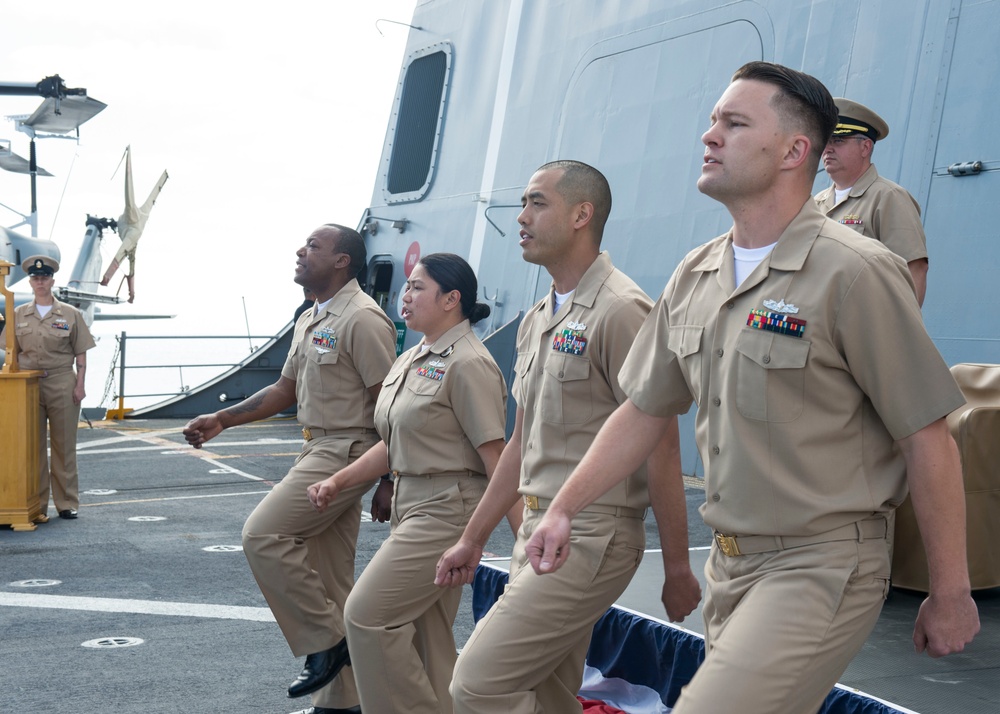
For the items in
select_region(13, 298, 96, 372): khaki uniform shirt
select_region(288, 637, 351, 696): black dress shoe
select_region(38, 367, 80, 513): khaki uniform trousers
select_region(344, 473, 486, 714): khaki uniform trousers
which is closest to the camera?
select_region(344, 473, 486, 714): khaki uniform trousers

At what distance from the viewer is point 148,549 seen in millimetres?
6762

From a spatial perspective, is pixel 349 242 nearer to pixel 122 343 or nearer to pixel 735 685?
pixel 735 685

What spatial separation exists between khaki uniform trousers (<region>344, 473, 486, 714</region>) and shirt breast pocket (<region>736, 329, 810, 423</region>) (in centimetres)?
159

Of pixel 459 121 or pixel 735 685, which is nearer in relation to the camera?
pixel 735 685

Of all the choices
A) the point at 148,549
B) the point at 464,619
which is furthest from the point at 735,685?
the point at 148,549

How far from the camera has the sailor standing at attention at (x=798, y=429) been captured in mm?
1883

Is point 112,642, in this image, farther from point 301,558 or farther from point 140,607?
point 301,558

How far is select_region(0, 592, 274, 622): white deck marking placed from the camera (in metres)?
5.26

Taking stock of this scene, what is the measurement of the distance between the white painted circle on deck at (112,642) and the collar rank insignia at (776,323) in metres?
3.70

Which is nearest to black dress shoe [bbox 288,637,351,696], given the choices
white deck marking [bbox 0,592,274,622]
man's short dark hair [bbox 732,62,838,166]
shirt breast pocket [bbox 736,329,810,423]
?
white deck marking [bbox 0,592,274,622]

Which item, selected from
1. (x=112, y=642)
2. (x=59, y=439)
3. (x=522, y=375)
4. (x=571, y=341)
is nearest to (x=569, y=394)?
(x=571, y=341)

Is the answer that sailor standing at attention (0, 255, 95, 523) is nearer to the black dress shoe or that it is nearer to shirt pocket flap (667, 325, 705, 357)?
the black dress shoe

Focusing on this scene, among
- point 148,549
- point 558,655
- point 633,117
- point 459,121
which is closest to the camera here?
point 558,655

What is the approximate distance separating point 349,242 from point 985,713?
9.45ft
